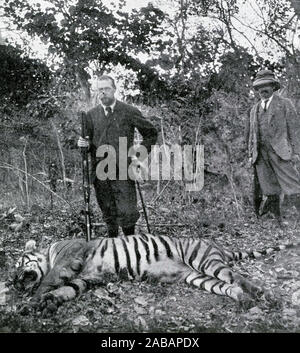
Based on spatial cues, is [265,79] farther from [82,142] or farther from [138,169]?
[82,142]

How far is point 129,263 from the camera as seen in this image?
4141mm

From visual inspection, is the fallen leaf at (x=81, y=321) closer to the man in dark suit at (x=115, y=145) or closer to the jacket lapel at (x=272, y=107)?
the man in dark suit at (x=115, y=145)

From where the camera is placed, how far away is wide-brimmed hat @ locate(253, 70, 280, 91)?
4605 mm

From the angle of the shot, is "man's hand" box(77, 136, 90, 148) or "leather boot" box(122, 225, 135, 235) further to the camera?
"leather boot" box(122, 225, 135, 235)

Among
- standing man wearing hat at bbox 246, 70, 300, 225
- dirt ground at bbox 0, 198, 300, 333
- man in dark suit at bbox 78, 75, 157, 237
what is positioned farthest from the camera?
standing man wearing hat at bbox 246, 70, 300, 225

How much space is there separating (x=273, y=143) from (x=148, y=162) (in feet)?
4.76

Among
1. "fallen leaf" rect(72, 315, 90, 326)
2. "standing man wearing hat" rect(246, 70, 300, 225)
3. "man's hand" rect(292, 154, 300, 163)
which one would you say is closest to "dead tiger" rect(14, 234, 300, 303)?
"fallen leaf" rect(72, 315, 90, 326)

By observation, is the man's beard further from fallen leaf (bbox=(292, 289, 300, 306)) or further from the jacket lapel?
fallen leaf (bbox=(292, 289, 300, 306))

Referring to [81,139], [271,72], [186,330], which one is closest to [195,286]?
[186,330]

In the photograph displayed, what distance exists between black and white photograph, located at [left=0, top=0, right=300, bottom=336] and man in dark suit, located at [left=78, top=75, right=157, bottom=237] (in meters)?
0.01

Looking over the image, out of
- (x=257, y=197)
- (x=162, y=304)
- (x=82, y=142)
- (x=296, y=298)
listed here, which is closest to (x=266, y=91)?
(x=257, y=197)

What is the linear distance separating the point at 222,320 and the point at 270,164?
7.85ft

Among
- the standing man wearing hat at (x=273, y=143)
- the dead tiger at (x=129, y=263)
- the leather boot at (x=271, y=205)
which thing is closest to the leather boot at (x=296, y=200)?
the standing man wearing hat at (x=273, y=143)
